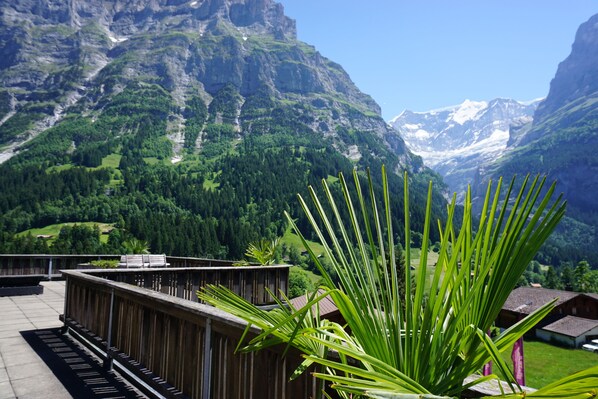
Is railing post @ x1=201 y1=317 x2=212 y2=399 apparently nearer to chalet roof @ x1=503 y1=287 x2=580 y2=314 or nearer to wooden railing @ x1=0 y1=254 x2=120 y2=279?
wooden railing @ x1=0 y1=254 x2=120 y2=279

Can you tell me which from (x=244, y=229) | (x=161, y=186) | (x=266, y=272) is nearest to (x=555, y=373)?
(x=266, y=272)

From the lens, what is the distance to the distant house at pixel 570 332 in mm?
74125

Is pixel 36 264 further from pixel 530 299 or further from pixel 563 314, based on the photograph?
pixel 563 314

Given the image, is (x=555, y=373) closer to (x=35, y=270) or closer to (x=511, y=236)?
(x=35, y=270)

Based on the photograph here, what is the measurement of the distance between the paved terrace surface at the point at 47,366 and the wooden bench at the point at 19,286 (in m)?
3.91

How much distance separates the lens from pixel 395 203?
182 meters

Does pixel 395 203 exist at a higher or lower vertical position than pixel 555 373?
higher

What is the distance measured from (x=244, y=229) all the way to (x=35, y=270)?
11579cm

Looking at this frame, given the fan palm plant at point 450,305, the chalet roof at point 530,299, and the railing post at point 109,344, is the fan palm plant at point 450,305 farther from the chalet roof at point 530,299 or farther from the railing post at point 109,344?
the chalet roof at point 530,299

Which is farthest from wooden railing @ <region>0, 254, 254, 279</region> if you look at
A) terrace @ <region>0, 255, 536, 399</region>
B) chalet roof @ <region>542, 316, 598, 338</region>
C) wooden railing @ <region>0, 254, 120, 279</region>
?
chalet roof @ <region>542, 316, 598, 338</region>

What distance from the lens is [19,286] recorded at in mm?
13891

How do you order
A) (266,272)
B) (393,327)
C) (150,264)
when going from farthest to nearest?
(150,264) → (266,272) → (393,327)

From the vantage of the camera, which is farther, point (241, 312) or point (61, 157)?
point (61, 157)

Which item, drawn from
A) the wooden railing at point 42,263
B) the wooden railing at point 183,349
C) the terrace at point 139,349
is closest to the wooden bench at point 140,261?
the wooden railing at point 42,263
